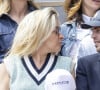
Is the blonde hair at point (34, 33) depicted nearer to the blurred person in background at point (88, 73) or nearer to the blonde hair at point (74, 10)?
the blurred person in background at point (88, 73)

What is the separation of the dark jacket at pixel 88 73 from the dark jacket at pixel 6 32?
0.68 m

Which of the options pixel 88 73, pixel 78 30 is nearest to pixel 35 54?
pixel 88 73

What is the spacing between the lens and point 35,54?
191 cm

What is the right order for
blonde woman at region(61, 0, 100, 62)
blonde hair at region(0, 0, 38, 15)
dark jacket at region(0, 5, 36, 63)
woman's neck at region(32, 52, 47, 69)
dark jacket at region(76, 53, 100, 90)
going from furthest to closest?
blonde hair at region(0, 0, 38, 15) < dark jacket at region(0, 5, 36, 63) < blonde woman at region(61, 0, 100, 62) < woman's neck at region(32, 52, 47, 69) < dark jacket at region(76, 53, 100, 90)

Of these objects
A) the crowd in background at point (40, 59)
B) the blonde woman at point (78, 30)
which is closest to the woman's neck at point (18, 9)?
the blonde woman at point (78, 30)

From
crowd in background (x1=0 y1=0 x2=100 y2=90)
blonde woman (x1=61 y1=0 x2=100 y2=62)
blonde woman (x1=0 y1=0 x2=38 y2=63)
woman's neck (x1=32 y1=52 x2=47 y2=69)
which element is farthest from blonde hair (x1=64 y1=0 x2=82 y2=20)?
woman's neck (x1=32 y1=52 x2=47 y2=69)

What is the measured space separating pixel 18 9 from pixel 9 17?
9cm

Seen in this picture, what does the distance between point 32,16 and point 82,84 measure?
1.40ft

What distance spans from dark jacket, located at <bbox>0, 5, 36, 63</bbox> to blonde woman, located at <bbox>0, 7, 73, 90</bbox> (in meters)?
0.49

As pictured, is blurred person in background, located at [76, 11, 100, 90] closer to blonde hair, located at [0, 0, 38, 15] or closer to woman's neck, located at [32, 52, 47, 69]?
woman's neck, located at [32, 52, 47, 69]

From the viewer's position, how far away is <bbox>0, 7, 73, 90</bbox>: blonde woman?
185 cm

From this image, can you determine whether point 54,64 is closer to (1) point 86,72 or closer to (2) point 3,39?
(1) point 86,72

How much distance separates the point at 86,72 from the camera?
71.9 inches

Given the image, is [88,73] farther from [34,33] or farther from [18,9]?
[18,9]
